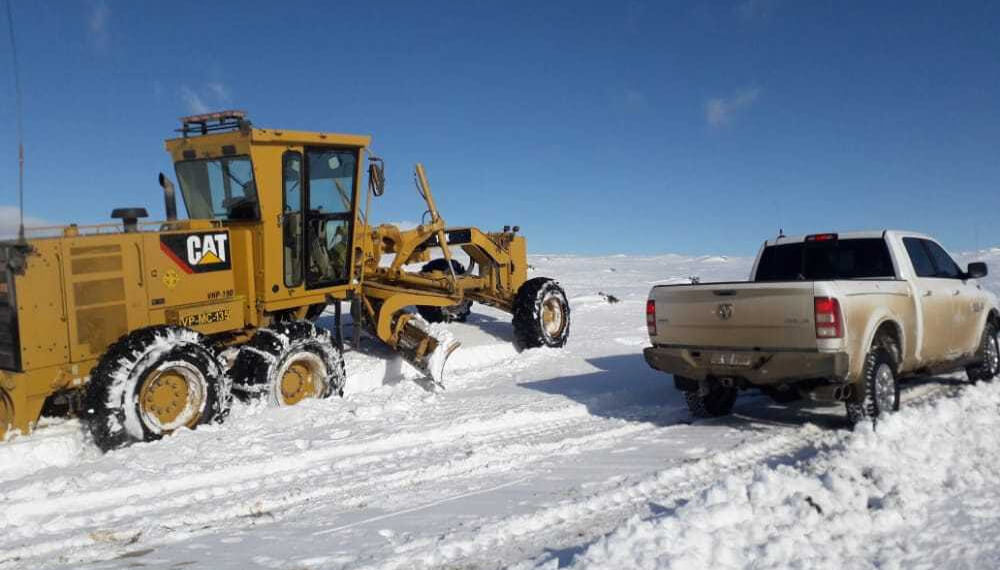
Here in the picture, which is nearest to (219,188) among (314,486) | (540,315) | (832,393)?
(314,486)

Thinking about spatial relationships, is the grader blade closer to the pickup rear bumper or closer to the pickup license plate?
the pickup rear bumper

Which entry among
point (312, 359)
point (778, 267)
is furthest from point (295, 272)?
point (778, 267)

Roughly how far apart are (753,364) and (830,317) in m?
0.77

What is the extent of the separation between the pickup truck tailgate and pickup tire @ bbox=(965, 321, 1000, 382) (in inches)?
155

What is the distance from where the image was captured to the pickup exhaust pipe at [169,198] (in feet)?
27.0

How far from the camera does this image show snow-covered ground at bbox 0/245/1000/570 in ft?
14.0

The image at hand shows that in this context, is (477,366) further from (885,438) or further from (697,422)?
(885,438)

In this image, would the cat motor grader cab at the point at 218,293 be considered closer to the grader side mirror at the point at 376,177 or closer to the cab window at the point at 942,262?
the grader side mirror at the point at 376,177

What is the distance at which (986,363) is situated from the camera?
9203 millimetres

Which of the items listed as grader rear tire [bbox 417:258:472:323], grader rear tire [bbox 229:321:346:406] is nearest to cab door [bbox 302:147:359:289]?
grader rear tire [bbox 229:321:346:406]

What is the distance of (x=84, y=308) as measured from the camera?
23.5ft

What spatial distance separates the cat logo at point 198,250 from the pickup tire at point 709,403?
5159 mm

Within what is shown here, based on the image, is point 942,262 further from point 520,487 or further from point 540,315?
point 520,487

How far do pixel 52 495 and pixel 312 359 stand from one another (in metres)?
3.43
